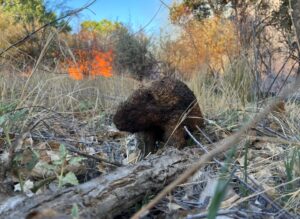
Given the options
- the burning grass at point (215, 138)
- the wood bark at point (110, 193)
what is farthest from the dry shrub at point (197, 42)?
the wood bark at point (110, 193)

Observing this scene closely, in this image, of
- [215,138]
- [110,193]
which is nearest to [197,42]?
[215,138]

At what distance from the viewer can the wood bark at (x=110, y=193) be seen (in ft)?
3.06

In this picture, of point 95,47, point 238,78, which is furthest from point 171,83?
point 95,47

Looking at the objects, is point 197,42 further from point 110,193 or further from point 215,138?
point 110,193

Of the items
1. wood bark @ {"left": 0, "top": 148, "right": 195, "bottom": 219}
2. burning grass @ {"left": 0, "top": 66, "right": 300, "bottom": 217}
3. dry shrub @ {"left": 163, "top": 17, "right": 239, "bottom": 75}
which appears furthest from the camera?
dry shrub @ {"left": 163, "top": 17, "right": 239, "bottom": 75}

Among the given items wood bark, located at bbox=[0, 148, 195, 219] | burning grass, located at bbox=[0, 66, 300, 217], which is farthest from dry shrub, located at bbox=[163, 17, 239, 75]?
wood bark, located at bbox=[0, 148, 195, 219]

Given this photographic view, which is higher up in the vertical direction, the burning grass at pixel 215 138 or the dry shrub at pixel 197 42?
the dry shrub at pixel 197 42

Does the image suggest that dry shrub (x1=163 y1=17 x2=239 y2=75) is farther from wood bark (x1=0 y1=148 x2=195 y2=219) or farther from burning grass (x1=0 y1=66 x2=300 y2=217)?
wood bark (x1=0 y1=148 x2=195 y2=219)

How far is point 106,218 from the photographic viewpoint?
1.03 m

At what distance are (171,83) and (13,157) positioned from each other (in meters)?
0.86

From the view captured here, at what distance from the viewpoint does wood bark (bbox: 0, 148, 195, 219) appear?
0.93 metres

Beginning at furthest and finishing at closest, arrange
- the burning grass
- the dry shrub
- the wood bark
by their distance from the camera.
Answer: the dry shrub, the burning grass, the wood bark

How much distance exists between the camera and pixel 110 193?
1.07 m

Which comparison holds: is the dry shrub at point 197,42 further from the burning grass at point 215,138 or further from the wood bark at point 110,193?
the wood bark at point 110,193
